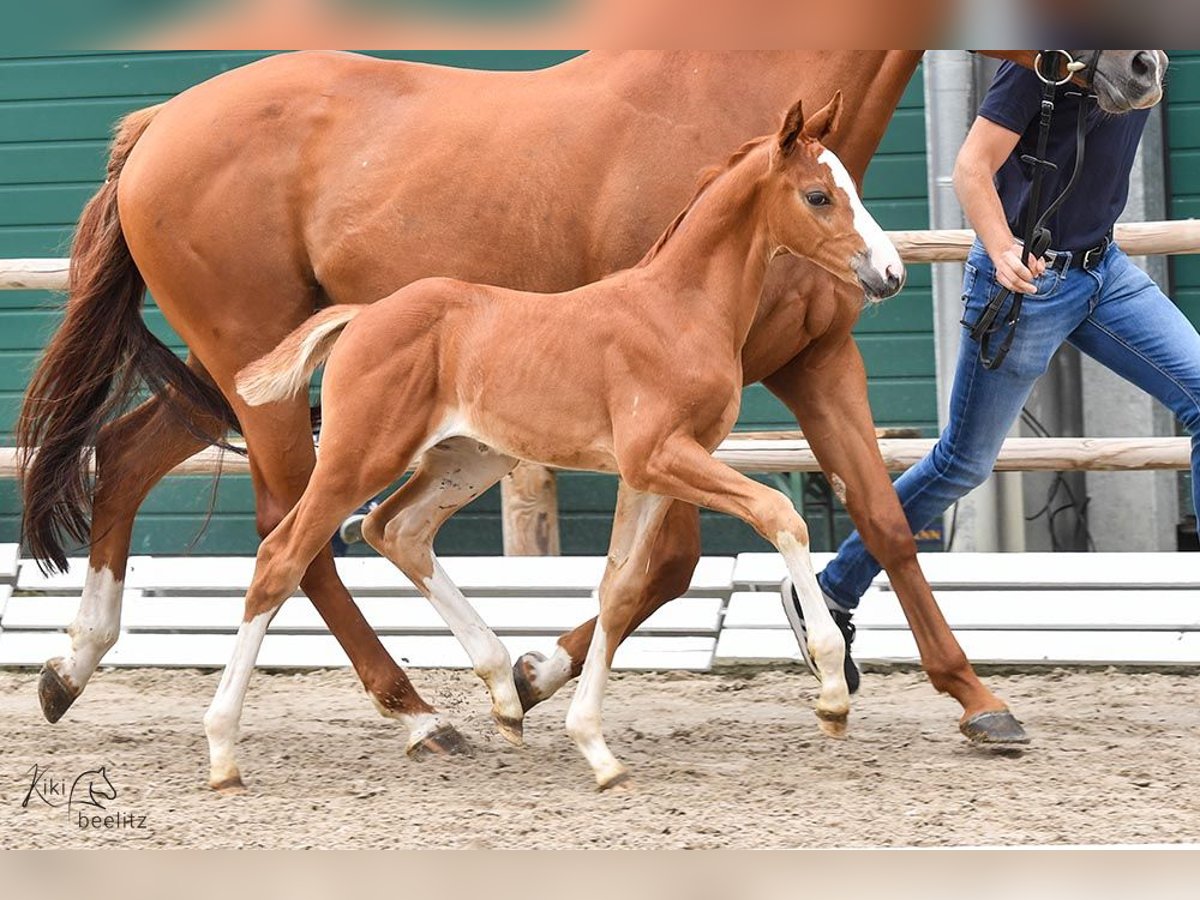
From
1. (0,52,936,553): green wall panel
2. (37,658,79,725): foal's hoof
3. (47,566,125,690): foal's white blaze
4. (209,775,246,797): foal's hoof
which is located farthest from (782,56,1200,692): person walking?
(0,52,936,553): green wall panel

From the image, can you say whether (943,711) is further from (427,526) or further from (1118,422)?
(1118,422)

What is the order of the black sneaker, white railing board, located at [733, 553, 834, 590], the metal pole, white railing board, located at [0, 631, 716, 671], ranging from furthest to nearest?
the metal pole → white railing board, located at [733, 553, 834, 590] → white railing board, located at [0, 631, 716, 671] → the black sneaker

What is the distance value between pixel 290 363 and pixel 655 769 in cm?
135

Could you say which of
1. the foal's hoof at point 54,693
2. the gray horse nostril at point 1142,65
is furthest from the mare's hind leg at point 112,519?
the gray horse nostril at point 1142,65

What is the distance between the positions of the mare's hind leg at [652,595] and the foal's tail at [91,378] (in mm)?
1252

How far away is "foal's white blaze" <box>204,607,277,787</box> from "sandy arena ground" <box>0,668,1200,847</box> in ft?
0.23

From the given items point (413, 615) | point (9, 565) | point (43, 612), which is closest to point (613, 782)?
point (413, 615)

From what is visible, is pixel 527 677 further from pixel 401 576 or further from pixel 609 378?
pixel 401 576

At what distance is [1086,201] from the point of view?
3.61 meters

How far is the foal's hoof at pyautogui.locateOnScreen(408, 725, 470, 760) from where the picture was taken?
12.8 feet

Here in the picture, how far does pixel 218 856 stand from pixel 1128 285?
350cm

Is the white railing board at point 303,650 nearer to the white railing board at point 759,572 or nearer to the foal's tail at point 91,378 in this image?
the white railing board at point 759,572

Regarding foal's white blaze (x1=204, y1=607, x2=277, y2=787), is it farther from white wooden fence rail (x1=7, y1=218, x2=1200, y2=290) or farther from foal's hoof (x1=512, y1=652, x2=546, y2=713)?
white wooden fence rail (x1=7, y1=218, x2=1200, y2=290)

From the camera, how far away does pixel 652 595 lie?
4.01 m
